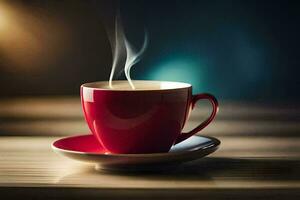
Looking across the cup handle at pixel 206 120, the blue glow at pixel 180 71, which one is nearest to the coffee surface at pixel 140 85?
the cup handle at pixel 206 120

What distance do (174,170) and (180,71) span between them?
30cm

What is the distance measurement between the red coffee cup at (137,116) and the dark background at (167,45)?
24 cm

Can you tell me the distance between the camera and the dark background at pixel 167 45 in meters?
1.00

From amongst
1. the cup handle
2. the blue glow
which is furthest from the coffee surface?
the blue glow

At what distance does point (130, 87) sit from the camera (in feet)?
2.76

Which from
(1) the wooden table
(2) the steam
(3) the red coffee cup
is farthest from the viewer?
(2) the steam

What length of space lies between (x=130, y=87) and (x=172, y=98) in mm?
114

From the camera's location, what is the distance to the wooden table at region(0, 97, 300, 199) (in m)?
0.62

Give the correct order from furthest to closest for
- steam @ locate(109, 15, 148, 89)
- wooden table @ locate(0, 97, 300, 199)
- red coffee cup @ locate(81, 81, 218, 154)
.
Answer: steam @ locate(109, 15, 148, 89), red coffee cup @ locate(81, 81, 218, 154), wooden table @ locate(0, 97, 300, 199)

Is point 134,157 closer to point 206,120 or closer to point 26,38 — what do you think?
point 206,120

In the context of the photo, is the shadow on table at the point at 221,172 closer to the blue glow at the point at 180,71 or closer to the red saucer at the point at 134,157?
the red saucer at the point at 134,157

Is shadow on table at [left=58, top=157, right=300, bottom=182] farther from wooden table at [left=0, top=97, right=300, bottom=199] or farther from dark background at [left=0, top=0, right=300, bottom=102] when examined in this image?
dark background at [left=0, top=0, right=300, bottom=102]

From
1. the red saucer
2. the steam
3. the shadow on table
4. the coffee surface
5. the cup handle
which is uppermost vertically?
the steam

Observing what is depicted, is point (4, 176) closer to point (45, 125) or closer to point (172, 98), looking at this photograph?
point (172, 98)
